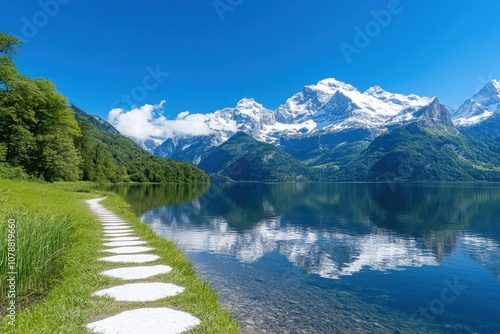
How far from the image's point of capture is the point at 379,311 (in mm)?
Answer: 14367

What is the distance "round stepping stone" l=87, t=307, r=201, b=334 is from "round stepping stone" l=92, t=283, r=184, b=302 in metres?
0.81

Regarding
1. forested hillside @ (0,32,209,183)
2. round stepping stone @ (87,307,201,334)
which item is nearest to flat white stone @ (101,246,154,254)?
round stepping stone @ (87,307,201,334)

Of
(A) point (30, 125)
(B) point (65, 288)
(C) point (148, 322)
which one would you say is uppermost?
(A) point (30, 125)

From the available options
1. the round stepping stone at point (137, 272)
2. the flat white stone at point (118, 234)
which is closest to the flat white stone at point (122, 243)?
the flat white stone at point (118, 234)

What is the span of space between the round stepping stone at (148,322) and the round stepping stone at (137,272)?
113 inches

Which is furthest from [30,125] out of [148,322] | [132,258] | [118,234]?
[148,322]

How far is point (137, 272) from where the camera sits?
11.2 metres

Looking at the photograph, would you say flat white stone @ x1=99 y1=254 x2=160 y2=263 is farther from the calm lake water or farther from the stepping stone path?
the calm lake water

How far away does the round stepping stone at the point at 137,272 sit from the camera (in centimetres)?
1062

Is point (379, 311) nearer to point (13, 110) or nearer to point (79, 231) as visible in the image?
point (79, 231)

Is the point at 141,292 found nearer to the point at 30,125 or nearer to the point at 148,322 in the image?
the point at 148,322

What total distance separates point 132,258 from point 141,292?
14.2 ft

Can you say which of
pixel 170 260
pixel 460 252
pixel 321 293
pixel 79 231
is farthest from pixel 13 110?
pixel 460 252

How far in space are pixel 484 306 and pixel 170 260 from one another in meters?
15.2
